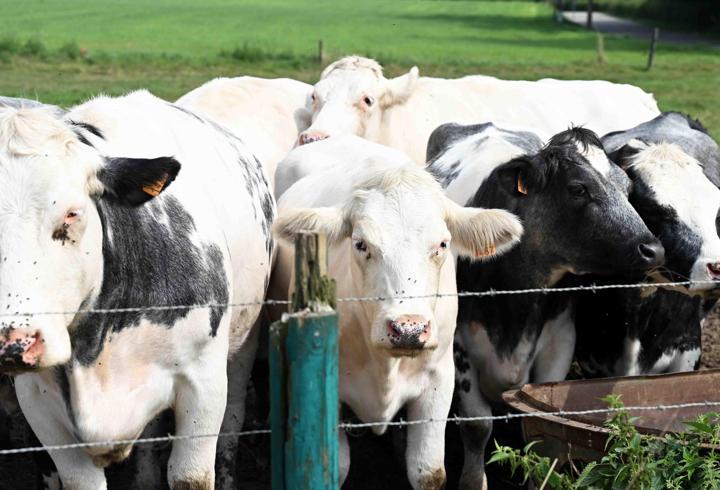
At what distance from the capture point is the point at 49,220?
371 cm

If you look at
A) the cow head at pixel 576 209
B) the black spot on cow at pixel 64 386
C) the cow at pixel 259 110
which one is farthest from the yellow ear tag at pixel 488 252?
the cow at pixel 259 110

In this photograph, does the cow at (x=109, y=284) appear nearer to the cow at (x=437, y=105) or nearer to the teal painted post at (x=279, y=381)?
the teal painted post at (x=279, y=381)

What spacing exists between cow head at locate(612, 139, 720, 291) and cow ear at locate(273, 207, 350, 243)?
175 centimetres

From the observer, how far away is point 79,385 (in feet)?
13.6

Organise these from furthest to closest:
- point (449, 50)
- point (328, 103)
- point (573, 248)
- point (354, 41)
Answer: point (354, 41) < point (449, 50) < point (328, 103) < point (573, 248)

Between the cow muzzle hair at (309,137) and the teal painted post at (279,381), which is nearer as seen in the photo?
the teal painted post at (279,381)

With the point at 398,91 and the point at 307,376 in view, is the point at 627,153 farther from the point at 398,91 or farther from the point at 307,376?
the point at 307,376

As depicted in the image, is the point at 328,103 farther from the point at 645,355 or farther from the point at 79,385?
the point at 79,385

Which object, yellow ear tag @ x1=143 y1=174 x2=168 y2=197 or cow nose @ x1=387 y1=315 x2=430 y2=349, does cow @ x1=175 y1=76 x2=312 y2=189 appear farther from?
yellow ear tag @ x1=143 y1=174 x2=168 y2=197

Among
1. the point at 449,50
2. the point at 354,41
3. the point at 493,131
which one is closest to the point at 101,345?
the point at 493,131

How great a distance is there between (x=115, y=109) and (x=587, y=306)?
8.90ft

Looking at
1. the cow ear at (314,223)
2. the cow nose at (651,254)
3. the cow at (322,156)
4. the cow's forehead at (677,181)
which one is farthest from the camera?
the cow at (322,156)

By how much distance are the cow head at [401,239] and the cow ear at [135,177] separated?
889mm

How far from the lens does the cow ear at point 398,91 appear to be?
9219mm
